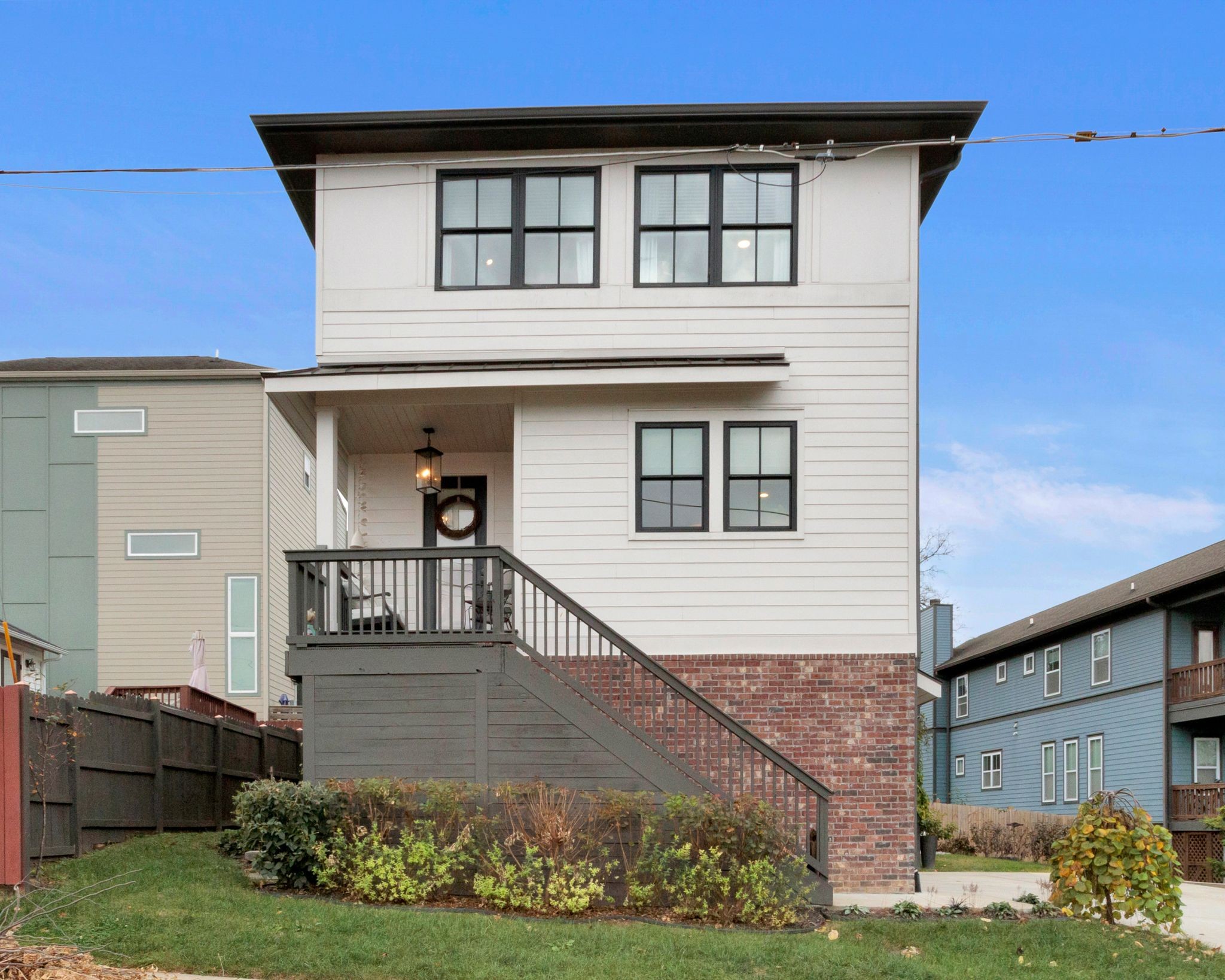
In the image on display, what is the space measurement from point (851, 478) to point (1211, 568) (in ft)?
44.5

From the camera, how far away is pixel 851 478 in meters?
13.6

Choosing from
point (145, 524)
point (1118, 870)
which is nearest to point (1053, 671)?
point (145, 524)

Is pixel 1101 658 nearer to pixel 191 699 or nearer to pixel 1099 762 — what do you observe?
pixel 1099 762

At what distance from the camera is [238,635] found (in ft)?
75.9

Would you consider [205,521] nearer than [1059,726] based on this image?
Yes

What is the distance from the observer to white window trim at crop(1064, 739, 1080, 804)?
99.5 feet

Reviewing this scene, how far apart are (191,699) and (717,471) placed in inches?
293

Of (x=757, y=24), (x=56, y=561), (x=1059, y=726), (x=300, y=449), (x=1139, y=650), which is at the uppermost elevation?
(x=757, y=24)

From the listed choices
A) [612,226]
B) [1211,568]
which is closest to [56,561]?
[612,226]

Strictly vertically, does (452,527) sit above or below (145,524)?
below

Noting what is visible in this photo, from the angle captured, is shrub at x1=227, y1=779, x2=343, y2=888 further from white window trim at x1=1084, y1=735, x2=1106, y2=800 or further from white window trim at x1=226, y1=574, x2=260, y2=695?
white window trim at x1=1084, y1=735, x2=1106, y2=800

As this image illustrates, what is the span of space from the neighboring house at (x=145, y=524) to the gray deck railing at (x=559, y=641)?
11.0 meters

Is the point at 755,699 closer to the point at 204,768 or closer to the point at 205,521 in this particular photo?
the point at 204,768

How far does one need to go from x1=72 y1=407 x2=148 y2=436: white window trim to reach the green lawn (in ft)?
52.9
